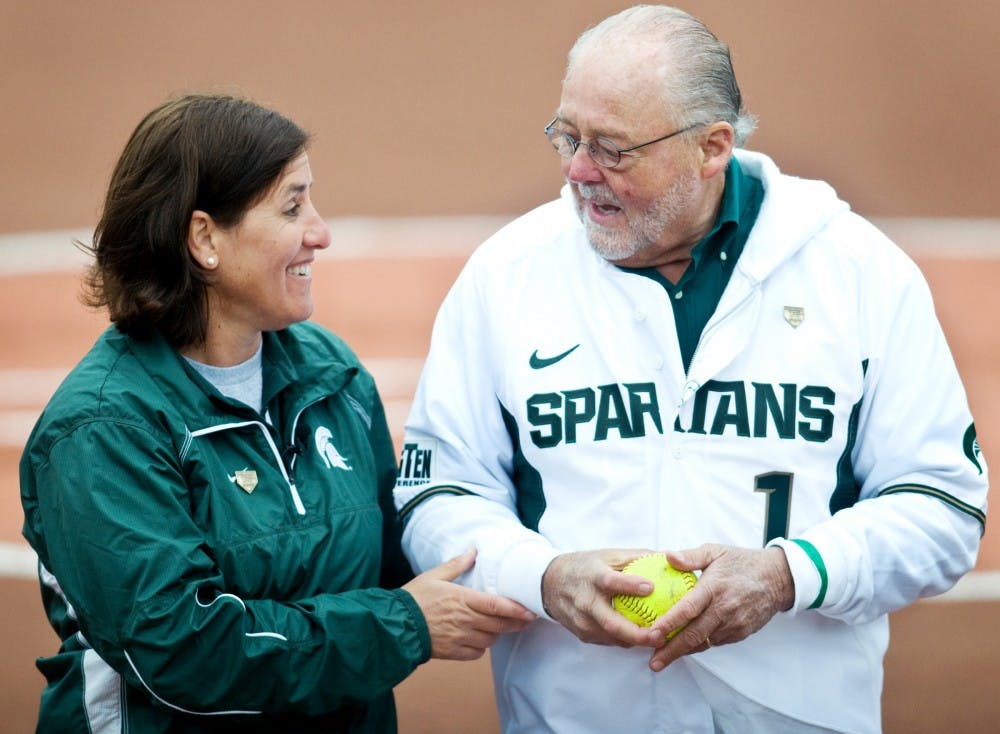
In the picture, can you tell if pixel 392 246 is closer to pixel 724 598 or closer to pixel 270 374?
pixel 270 374

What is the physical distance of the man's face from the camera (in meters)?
3.88

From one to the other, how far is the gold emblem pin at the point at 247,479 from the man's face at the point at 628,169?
118 centimetres

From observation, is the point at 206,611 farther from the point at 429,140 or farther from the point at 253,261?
the point at 429,140

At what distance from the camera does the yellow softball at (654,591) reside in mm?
3576

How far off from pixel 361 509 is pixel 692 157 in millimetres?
1413

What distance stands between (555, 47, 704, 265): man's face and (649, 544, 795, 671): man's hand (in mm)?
929

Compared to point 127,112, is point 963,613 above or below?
below

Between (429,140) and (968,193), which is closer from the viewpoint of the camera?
(968,193)

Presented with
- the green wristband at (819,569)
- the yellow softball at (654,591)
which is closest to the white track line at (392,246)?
the yellow softball at (654,591)

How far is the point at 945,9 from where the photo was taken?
12477mm

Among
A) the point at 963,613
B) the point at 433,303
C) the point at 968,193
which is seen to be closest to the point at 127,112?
the point at 433,303

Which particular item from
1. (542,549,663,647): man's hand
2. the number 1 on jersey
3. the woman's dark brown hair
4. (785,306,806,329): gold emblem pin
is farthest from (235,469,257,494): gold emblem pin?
(785,306,806,329): gold emblem pin

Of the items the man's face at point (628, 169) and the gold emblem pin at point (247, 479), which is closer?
the gold emblem pin at point (247, 479)

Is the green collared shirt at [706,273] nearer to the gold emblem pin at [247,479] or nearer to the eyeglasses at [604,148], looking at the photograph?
the eyeglasses at [604,148]
